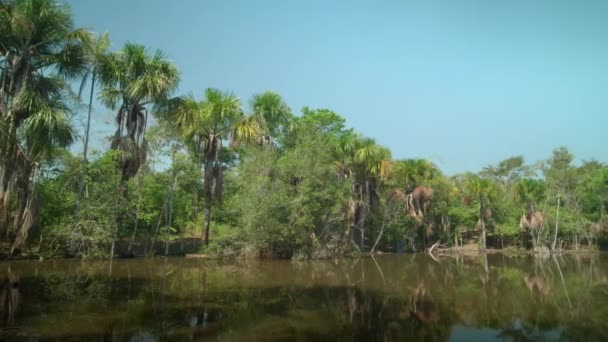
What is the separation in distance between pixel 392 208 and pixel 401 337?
2706 centimetres

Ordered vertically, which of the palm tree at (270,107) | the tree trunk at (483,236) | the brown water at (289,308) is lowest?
the brown water at (289,308)

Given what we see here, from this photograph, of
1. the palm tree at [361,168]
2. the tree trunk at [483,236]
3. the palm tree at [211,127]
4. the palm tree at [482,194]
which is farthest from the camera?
the tree trunk at [483,236]

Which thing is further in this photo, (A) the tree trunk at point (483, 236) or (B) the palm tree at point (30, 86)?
(A) the tree trunk at point (483, 236)

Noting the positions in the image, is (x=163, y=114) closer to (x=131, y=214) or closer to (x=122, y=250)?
(x=131, y=214)

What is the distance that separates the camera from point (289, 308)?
834cm

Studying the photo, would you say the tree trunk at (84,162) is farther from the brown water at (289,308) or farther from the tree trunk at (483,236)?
the tree trunk at (483,236)

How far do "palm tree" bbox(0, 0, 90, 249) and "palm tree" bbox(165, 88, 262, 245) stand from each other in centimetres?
629

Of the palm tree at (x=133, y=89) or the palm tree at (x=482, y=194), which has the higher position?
the palm tree at (x=133, y=89)

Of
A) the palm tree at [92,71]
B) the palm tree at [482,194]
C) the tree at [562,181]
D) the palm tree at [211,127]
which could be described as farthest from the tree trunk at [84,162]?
the tree at [562,181]

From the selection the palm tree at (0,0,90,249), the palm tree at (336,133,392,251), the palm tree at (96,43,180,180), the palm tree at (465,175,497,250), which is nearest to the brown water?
the palm tree at (0,0,90,249)

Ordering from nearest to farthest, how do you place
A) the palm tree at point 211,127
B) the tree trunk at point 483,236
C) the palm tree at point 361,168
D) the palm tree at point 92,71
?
the palm tree at point 92,71, the palm tree at point 211,127, the palm tree at point 361,168, the tree trunk at point 483,236

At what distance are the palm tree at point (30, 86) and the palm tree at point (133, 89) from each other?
10.1 ft

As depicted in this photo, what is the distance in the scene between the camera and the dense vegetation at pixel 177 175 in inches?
628

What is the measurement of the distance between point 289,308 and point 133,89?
16925mm
